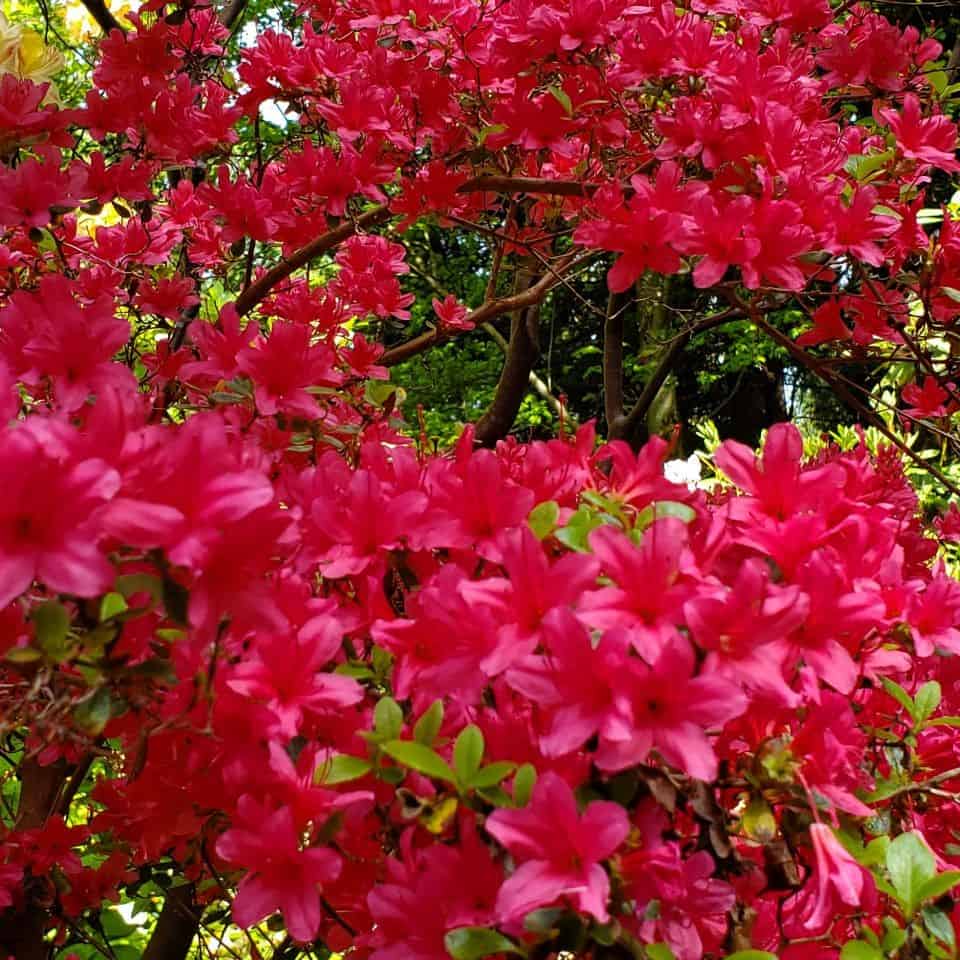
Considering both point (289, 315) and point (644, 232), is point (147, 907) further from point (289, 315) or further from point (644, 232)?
point (644, 232)

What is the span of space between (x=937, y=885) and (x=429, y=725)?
1.48 feet

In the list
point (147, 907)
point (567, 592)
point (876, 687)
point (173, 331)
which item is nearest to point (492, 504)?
point (567, 592)

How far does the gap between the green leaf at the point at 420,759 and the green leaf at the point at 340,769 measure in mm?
54

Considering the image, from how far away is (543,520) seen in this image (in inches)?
36.3

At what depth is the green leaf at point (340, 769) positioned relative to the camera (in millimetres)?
812

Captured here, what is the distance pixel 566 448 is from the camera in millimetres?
1189

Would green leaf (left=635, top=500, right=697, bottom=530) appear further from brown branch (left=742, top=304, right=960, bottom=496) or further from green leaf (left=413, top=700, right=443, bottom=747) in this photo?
brown branch (left=742, top=304, right=960, bottom=496)

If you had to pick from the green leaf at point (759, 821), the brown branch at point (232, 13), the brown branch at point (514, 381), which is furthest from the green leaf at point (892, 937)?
the brown branch at point (232, 13)

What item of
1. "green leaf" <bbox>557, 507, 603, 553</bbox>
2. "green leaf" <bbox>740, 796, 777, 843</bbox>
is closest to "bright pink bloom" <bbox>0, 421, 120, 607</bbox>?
"green leaf" <bbox>557, 507, 603, 553</bbox>

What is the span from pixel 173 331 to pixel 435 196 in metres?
0.60

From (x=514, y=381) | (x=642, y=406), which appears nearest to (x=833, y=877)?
(x=642, y=406)

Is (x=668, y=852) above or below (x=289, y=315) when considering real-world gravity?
below

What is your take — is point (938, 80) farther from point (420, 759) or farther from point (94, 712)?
point (94, 712)

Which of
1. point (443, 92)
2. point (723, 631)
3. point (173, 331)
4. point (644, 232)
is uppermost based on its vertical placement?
point (443, 92)
